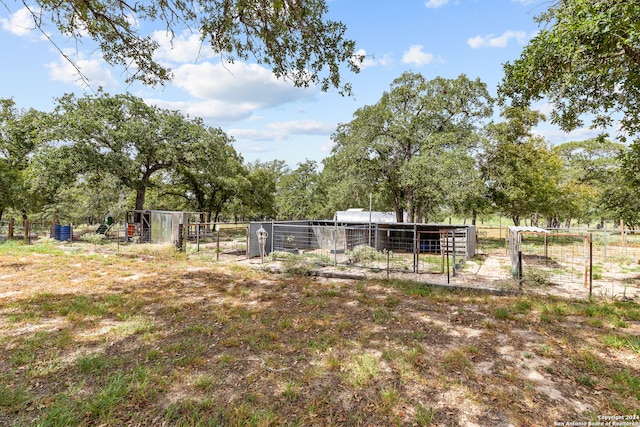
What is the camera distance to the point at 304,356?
436 cm

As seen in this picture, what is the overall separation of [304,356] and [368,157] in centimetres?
1951

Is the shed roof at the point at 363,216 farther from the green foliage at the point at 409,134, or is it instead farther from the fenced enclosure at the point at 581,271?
the fenced enclosure at the point at 581,271

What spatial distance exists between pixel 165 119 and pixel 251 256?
1351 centimetres

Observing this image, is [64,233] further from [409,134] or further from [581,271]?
[581,271]

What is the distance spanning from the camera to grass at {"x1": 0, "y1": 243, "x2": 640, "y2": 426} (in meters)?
3.14

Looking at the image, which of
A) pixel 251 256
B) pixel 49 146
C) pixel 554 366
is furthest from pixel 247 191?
pixel 554 366

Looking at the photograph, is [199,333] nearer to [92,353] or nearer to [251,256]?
[92,353]

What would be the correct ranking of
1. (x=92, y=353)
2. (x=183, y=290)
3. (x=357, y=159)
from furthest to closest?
(x=357, y=159), (x=183, y=290), (x=92, y=353)

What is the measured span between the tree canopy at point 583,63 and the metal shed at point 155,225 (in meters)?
16.4

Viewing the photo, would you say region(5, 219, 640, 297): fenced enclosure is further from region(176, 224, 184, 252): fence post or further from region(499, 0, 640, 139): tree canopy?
region(499, 0, 640, 139): tree canopy

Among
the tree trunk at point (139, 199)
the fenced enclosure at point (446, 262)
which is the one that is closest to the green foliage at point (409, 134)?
the fenced enclosure at point (446, 262)

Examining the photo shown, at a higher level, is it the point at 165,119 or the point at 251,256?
the point at 165,119

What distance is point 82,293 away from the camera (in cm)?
743

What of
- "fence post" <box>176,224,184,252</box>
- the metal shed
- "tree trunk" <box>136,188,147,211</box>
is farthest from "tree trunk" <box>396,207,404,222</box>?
"tree trunk" <box>136,188,147,211</box>
